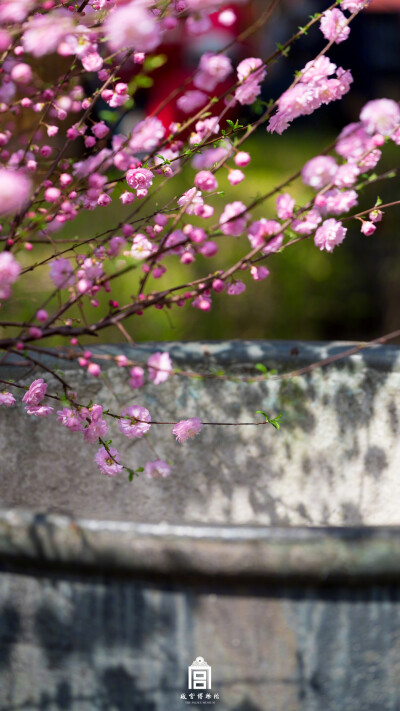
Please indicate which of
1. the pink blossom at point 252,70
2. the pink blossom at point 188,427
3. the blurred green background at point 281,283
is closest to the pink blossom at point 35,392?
the pink blossom at point 188,427

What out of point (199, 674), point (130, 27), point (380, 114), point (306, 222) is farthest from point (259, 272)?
point (199, 674)

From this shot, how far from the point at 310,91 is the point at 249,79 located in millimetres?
95

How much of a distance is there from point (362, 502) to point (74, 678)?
0.91m

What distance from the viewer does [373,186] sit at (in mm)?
4172

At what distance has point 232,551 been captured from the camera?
885 millimetres

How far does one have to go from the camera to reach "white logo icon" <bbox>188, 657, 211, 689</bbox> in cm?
93

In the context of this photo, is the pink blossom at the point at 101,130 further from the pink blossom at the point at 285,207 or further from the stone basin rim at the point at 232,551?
the stone basin rim at the point at 232,551

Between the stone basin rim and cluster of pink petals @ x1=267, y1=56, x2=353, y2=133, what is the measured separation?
1.87 ft

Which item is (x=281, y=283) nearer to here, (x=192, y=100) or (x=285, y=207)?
(x=192, y=100)

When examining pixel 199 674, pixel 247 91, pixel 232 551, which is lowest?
pixel 199 674

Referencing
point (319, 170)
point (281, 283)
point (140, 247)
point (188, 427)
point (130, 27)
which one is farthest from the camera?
point (281, 283)

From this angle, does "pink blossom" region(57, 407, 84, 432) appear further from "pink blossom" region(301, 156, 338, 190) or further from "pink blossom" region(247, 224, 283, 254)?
"pink blossom" region(301, 156, 338, 190)

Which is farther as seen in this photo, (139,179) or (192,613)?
(139,179)

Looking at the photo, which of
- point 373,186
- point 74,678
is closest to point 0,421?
point 74,678
